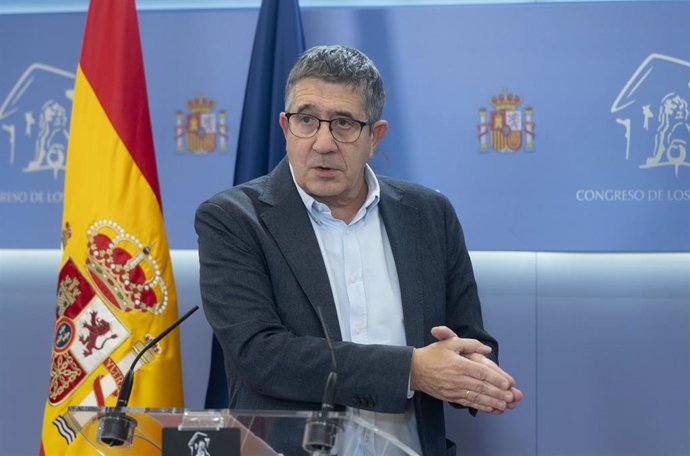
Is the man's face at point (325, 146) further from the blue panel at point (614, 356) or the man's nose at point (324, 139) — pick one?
the blue panel at point (614, 356)

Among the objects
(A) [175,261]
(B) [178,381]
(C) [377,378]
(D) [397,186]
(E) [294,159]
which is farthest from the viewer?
(A) [175,261]

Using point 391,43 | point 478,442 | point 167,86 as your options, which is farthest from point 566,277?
point 167,86

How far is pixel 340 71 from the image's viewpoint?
265cm

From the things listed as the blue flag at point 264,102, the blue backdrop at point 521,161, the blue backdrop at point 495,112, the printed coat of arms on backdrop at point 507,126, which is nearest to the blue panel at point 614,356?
the blue backdrop at point 521,161

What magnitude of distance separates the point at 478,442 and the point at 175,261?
1.43m

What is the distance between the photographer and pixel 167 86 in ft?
12.6

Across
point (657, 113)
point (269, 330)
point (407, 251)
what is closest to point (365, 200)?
point (407, 251)

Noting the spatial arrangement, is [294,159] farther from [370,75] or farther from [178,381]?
[178,381]

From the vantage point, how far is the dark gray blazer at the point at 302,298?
2.38 metres

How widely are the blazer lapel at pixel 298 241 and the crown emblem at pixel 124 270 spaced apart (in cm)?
71

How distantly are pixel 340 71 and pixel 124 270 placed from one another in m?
1.06

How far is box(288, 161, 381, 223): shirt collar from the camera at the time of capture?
→ 269 centimetres

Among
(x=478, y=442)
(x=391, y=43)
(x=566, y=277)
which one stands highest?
(x=391, y=43)

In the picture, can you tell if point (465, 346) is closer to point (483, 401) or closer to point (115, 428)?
point (483, 401)
